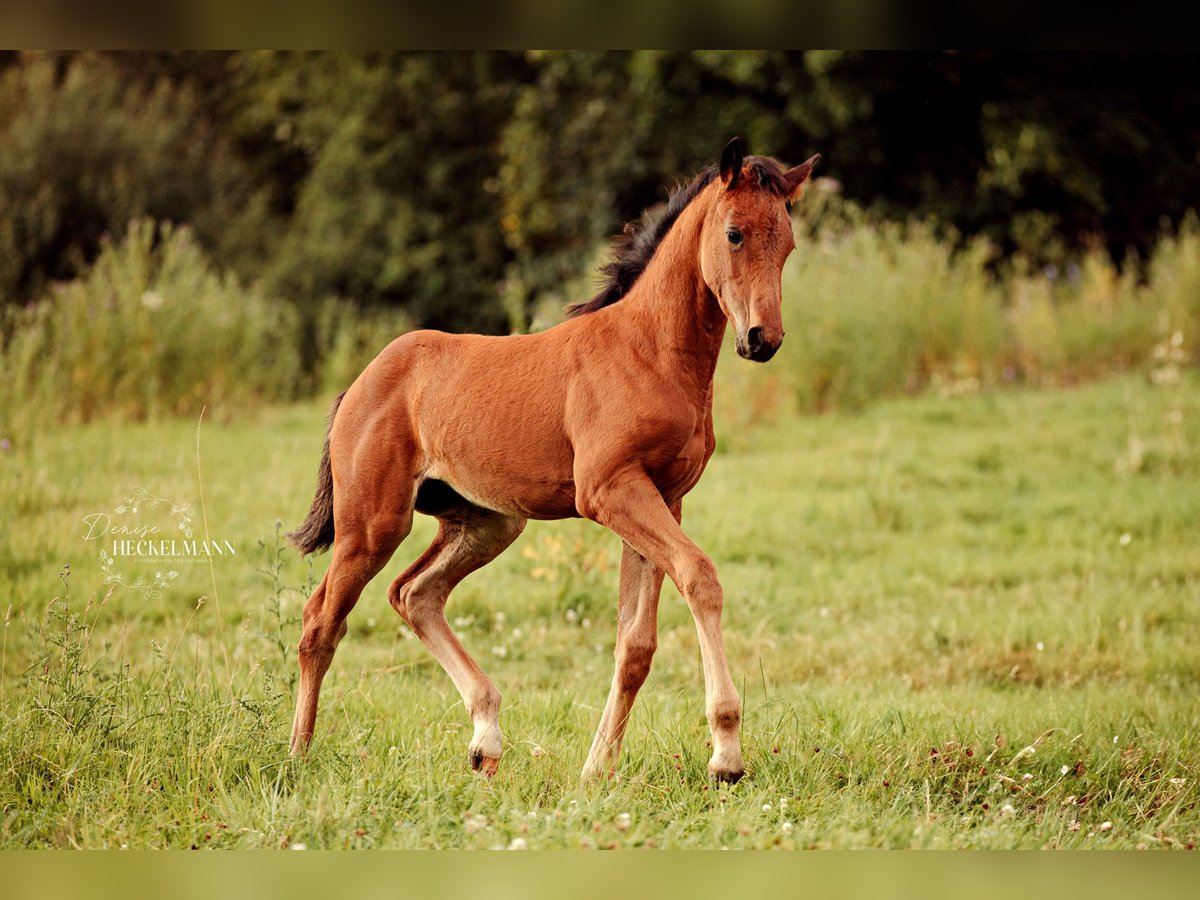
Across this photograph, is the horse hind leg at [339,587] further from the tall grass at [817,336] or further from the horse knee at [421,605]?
the tall grass at [817,336]

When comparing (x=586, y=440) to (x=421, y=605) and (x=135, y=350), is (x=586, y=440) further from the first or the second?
(x=135, y=350)

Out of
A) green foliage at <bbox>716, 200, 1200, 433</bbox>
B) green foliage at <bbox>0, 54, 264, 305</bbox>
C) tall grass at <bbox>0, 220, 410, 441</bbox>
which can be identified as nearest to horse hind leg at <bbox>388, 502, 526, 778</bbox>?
green foliage at <bbox>716, 200, 1200, 433</bbox>

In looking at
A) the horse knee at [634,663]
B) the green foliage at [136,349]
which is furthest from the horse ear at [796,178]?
the green foliage at [136,349]

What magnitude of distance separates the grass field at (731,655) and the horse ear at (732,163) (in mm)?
2061

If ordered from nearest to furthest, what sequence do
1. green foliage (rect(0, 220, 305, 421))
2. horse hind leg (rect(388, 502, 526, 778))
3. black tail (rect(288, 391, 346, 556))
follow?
horse hind leg (rect(388, 502, 526, 778))
black tail (rect(288, 391, 346, 556))
green foliage (rect(0, 220, 305, 421))

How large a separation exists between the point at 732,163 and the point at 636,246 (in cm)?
71

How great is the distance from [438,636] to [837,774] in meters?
1.64

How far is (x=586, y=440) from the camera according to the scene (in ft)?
14.1

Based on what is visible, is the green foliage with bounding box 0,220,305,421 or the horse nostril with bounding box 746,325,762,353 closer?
the horse nostril with bounding box 746,325,762,353

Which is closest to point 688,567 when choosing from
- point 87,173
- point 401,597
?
point 401,597

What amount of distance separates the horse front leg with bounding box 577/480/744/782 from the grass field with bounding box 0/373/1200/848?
0.78ft

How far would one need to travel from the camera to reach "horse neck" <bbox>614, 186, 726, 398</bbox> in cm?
435

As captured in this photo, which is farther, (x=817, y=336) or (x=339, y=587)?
(x=817, y=336)

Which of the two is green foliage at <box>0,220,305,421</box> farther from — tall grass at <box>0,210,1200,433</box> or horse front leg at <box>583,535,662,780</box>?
horse front leg at <box>583,535,662,780</box>
